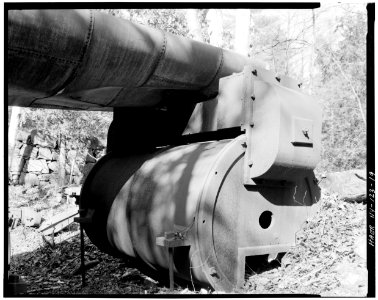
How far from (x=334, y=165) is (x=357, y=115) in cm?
189

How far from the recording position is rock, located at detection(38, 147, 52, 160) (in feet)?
53.1

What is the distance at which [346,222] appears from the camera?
4.93 meters

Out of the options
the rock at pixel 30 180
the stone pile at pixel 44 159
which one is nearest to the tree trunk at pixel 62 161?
the stone pile at pixel 44 159

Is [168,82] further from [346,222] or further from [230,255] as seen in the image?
[346,222]

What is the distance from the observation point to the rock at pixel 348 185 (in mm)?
5453

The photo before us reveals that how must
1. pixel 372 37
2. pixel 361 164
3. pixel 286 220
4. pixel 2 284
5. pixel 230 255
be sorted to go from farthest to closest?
1. pixel 361 164
2. pixel 286 220
3. pixel 230 255
4. pixel 372 37
5. pixel 2 284

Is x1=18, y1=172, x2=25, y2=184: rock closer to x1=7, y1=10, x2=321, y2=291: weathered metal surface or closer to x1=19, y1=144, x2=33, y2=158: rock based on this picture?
x1=19, y1=144, x2=33, y2=158: rock

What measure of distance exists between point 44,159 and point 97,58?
1344cm

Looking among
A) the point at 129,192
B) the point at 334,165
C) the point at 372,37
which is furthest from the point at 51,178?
the point at 372,37

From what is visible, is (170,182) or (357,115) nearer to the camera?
(170,182)

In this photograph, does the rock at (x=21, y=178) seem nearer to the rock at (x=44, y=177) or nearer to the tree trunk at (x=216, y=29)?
the rock at (x=44, y=177)

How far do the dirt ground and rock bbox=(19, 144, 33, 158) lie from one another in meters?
9.80

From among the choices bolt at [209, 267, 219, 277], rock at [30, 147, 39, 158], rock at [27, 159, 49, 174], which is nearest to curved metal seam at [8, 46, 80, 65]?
bolt at [209, 267, 219, 277]

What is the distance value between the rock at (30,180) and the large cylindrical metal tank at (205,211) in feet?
37.6
